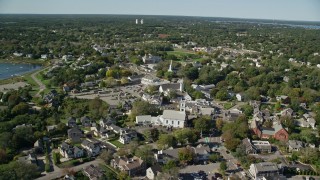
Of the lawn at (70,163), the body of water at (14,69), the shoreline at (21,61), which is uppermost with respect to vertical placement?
the lawn at (70,163)

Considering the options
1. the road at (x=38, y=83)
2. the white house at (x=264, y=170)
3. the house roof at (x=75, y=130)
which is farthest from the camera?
the road at (x=38, y=83)

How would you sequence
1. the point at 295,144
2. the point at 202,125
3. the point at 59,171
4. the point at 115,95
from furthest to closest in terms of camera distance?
the point at 115,95 < the point at 202,125 < the point at 295,144 < the point at 59,171

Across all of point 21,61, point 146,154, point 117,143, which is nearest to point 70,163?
point 117,143

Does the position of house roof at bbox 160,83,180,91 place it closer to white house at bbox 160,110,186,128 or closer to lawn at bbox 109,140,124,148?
white house at bbox 160,110,186,128

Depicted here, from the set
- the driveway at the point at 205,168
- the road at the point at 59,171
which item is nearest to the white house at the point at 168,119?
the driveway at the point at 205,168

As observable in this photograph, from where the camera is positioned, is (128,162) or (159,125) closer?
(128,162)

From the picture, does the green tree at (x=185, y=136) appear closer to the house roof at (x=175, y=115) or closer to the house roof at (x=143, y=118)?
the house roof at (x=175, y=115)

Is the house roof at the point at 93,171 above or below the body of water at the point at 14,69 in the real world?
above

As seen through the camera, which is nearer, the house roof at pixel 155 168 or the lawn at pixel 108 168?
the house roof at pixel 155 168

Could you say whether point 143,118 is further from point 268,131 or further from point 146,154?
point 268,131

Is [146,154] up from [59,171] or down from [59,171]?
up
